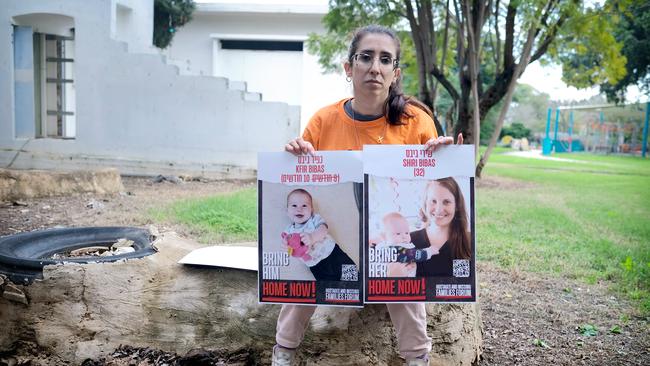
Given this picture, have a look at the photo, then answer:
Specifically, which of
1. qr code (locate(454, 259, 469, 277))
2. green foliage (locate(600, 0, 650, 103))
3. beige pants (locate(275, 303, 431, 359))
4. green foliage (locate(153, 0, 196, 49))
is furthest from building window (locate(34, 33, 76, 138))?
green foliage (locate(600, 0, 650, 103))

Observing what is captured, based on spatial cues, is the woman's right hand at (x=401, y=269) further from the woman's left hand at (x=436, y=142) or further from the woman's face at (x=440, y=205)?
the woman's left hand at (x=436, y=142)

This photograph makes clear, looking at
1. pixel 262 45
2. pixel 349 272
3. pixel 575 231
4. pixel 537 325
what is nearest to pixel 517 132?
pixel 262 45

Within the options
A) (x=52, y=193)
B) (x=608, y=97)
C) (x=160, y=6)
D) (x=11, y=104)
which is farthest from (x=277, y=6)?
(x=608, y=97)

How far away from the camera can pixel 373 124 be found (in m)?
2.28

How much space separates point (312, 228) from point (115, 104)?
28.6 ft

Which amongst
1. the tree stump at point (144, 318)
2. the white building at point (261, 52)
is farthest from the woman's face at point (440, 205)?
the white building at point (261, 52)

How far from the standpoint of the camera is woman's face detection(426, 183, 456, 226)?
6.56ft

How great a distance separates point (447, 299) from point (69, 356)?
1.77 m

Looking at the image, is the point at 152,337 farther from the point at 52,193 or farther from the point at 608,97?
the point at 608,97

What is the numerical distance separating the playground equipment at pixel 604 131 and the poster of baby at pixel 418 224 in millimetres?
13109

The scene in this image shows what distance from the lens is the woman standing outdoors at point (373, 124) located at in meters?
2.12

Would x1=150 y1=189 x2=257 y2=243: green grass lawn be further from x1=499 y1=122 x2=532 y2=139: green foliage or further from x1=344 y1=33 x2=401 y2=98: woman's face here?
x1=499 y1=122 x2=532 y2=139: green foliage

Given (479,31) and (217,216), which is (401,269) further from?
(479,31)

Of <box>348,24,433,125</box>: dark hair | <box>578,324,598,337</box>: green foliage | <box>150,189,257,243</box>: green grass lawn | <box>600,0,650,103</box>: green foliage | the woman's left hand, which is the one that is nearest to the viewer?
the woman's left hand
